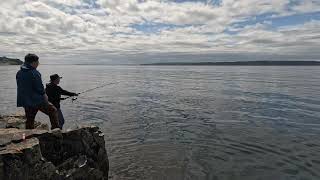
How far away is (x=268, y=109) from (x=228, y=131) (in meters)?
9.09

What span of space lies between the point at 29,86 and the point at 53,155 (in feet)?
7.33

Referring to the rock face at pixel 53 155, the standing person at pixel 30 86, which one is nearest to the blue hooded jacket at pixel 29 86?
the standing person at pixel 30 86

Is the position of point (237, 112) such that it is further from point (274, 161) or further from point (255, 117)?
point (274, 161)

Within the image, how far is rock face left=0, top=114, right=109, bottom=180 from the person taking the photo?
328 inches

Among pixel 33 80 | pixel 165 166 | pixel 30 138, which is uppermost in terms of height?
pixel 33 80

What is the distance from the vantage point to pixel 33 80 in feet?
33.3

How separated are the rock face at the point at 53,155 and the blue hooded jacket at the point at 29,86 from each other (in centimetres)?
94

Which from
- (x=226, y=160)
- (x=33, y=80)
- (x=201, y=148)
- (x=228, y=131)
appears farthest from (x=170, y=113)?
(x=33, y=80)

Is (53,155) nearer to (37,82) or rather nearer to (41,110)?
(41,110)

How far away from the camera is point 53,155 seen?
9.59 metres

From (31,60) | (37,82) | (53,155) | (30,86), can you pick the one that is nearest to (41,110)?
(30,86)

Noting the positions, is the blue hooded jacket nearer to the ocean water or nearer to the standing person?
the standing person

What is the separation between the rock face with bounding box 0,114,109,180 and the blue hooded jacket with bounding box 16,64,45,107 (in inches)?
37.1

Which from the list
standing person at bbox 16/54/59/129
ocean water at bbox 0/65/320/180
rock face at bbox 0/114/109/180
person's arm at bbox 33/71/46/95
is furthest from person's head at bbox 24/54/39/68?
ocean water at bbox 0/65/320/180
